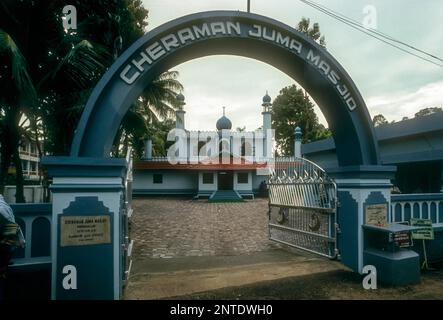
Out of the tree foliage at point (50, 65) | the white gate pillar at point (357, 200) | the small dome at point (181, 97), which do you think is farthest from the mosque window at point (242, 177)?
the white gate pillar at point (357, 200)

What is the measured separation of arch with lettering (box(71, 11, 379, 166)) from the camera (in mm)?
4414

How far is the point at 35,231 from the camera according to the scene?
4395mm

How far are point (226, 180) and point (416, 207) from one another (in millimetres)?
20560

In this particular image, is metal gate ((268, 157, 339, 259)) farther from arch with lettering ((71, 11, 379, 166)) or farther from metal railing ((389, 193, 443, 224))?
metal railing ((389, 193, 443, 224))

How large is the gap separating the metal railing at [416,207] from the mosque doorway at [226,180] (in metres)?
20.2

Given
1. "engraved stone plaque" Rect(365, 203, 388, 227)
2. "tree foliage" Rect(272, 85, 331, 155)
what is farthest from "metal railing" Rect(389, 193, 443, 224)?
"tree foliage" Rect(272, 85, 331, 155)

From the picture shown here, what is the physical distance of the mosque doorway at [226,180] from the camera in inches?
1043

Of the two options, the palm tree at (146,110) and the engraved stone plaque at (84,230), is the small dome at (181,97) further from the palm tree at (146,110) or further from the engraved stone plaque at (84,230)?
the engraved stone plaque at (84,230)

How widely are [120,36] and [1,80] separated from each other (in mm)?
4946

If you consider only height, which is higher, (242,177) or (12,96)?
(12,96)

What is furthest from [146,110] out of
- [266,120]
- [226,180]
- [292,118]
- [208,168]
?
[292,118]

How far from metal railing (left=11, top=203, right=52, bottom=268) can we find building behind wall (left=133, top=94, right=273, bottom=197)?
20.9 meters

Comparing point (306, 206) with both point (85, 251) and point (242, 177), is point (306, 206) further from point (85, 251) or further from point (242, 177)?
point (242, 177)

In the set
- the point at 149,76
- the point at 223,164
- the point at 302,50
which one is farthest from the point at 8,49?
the point at 223,164
